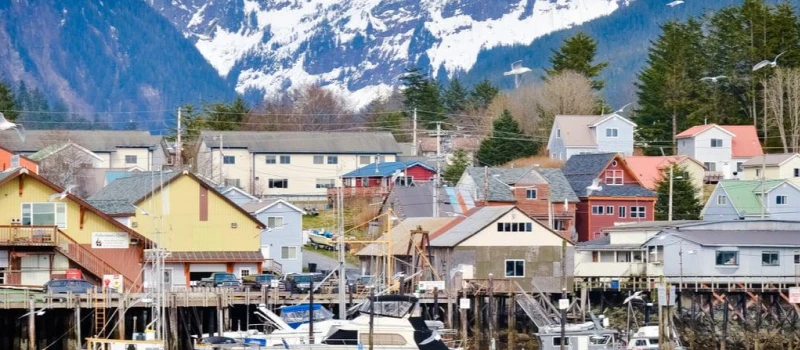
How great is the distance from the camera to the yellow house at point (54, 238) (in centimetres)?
6881

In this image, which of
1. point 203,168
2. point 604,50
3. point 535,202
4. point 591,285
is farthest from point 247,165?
point 604,50

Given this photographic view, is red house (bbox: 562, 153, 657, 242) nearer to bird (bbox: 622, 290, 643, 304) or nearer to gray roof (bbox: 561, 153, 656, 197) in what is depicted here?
gray roof (bbox: 561, 153, 656, 197)

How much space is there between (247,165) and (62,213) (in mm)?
50966

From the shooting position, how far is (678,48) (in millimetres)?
127250

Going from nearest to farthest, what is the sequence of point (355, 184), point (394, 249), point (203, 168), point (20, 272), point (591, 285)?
point (20, 272) < point (591, 285) < point (394, 249) < point (355, 184) < point (203, 168)

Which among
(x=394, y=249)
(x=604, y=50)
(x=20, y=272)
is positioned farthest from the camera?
(x=604, y=50)

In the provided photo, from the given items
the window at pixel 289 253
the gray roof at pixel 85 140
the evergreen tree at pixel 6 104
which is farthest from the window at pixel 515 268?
the evergreen tree at pixel 6 104

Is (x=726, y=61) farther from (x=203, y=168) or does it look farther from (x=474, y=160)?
(x=203, y=168)

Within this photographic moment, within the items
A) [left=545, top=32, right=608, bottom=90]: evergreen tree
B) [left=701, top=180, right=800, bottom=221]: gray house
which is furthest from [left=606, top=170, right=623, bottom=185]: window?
[left=545, top=32, right=608, bottom=90]: evergreen tree

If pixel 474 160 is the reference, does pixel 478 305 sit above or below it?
below

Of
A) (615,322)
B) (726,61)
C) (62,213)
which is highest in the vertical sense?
(726,61)

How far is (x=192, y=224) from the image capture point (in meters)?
77.5

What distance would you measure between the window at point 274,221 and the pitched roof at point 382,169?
2118 centimetres

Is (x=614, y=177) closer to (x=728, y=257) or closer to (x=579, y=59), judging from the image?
(x=728, y=257)
